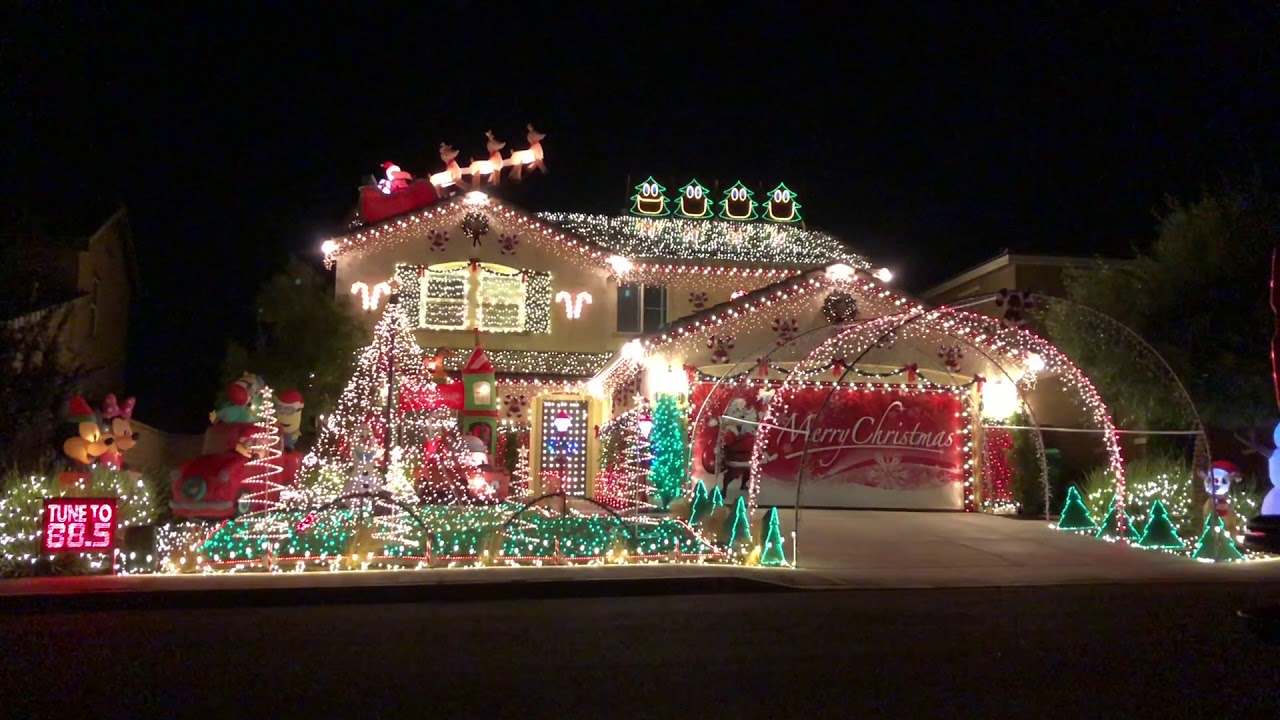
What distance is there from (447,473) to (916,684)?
42.1ft

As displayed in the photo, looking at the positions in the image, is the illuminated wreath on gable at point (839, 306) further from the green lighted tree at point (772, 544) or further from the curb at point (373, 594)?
the curb at point (373, 594)

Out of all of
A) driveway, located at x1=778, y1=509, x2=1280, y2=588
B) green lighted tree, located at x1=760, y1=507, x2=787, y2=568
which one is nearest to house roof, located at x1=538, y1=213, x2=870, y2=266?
driveway, located at x1=778, y1=509, x2=1280, y2=588

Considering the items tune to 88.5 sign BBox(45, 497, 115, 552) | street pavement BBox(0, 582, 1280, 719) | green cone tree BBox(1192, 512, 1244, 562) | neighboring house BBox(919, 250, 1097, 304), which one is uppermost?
neighboring house BBox(919, 250, 1097, 304)

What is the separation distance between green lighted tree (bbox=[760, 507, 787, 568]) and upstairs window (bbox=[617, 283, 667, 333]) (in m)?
11.8

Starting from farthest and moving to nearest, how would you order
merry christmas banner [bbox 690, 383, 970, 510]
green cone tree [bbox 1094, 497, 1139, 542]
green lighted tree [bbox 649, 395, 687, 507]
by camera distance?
1. merry christmas banner [bbox 690, 383, 970, 510]
2. green lighted tree [bbox 649, 395, 687, 507]
3. green cone tree [bbox 1094, 497, 1139, 542]

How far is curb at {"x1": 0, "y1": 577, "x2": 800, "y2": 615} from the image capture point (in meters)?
10.5

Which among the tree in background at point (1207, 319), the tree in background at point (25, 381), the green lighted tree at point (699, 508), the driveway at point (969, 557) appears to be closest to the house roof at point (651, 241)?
the tree in background at point (1207, 319)

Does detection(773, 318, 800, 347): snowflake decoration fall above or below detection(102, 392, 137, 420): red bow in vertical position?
above

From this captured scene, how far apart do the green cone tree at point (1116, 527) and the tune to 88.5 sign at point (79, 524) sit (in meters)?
14.0

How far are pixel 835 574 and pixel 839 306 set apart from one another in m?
8.53

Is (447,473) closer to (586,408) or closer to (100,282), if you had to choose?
(586,408)

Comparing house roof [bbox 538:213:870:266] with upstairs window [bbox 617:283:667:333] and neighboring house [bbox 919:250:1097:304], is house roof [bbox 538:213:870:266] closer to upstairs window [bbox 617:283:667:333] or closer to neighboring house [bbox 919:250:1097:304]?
upstairs window [bbox 617:283:667:333]

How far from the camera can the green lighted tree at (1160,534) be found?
1542cm

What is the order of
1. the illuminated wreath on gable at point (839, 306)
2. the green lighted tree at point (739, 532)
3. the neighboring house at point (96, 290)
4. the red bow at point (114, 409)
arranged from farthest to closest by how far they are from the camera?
the neighboring house at point (96, 290)
the illuminated wreath on gable at point (839, 306)
the red bow at point (114, 409)
the green lighted tree at point (739, 532)
